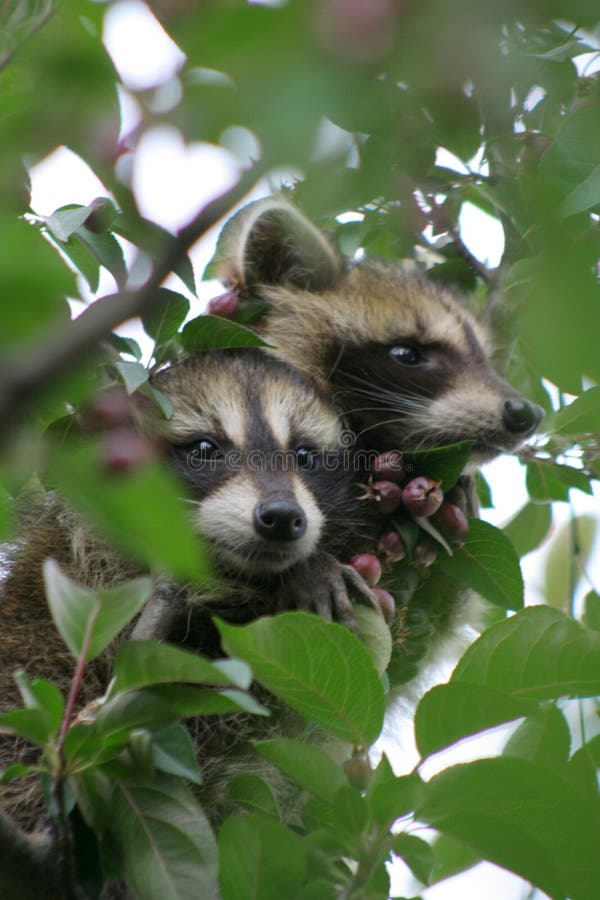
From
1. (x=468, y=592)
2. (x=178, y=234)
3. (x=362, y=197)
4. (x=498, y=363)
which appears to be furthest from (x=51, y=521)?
(x=178, y=234)

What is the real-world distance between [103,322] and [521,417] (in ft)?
9.56

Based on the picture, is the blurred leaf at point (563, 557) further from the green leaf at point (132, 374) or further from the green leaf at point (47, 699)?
the green leaf at point (47, 699)

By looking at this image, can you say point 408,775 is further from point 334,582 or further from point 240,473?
point 240,473

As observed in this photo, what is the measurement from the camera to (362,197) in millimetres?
1227

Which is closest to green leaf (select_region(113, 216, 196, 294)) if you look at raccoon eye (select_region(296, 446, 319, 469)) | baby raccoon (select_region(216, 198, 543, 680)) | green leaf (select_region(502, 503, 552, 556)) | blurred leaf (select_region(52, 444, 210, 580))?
blurred leaf (select_region(52, 444, 210, 580))

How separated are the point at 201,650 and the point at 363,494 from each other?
711 mm

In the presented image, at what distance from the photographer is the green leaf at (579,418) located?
10.9ft

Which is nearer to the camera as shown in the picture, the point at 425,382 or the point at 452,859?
the point at 452,859

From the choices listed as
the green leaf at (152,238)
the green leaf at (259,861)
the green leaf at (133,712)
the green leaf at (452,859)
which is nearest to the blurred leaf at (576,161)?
the green leaf at (152,238)

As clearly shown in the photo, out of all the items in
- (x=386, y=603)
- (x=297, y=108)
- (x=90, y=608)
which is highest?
(x=297, y=108)

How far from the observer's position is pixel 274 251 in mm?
4344

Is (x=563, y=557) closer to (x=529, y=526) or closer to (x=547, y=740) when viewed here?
(x=529, y=526)

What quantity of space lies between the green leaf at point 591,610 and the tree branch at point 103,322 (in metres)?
2.97

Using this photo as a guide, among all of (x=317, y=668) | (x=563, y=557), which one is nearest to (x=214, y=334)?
(x=317, y=668)
